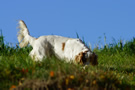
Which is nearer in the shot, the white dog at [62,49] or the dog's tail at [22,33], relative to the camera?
the white dog at [62,49]

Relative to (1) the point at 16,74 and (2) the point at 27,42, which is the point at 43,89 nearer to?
(1) the point at 16,74

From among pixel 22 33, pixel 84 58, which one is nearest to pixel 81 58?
pixel 84 58

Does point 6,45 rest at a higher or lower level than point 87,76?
higher

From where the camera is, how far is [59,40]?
25.6ft

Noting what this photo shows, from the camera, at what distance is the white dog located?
6777 mm

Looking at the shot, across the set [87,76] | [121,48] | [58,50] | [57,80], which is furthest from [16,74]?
[121,48]

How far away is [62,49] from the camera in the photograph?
7570mm

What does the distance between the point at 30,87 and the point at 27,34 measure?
447 cm

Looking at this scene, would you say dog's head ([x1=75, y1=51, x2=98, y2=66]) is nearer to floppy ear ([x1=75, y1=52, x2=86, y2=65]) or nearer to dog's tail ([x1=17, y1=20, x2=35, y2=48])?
floppy ear ([x1=75, y1=52, x2=86, y2=65])

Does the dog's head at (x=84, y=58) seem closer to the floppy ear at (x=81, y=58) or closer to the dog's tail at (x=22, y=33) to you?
the floppy ear at (x=81, y=58)

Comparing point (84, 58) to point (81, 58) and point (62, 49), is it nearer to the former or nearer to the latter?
point (81, 58)

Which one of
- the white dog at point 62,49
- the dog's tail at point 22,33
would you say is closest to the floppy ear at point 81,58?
the white dog at point 62,49

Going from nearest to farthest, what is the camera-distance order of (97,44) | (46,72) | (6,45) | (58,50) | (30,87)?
(30,87)
(46,72)
(58,50)
(6,45)
(97,44)

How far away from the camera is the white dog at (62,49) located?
678cm
